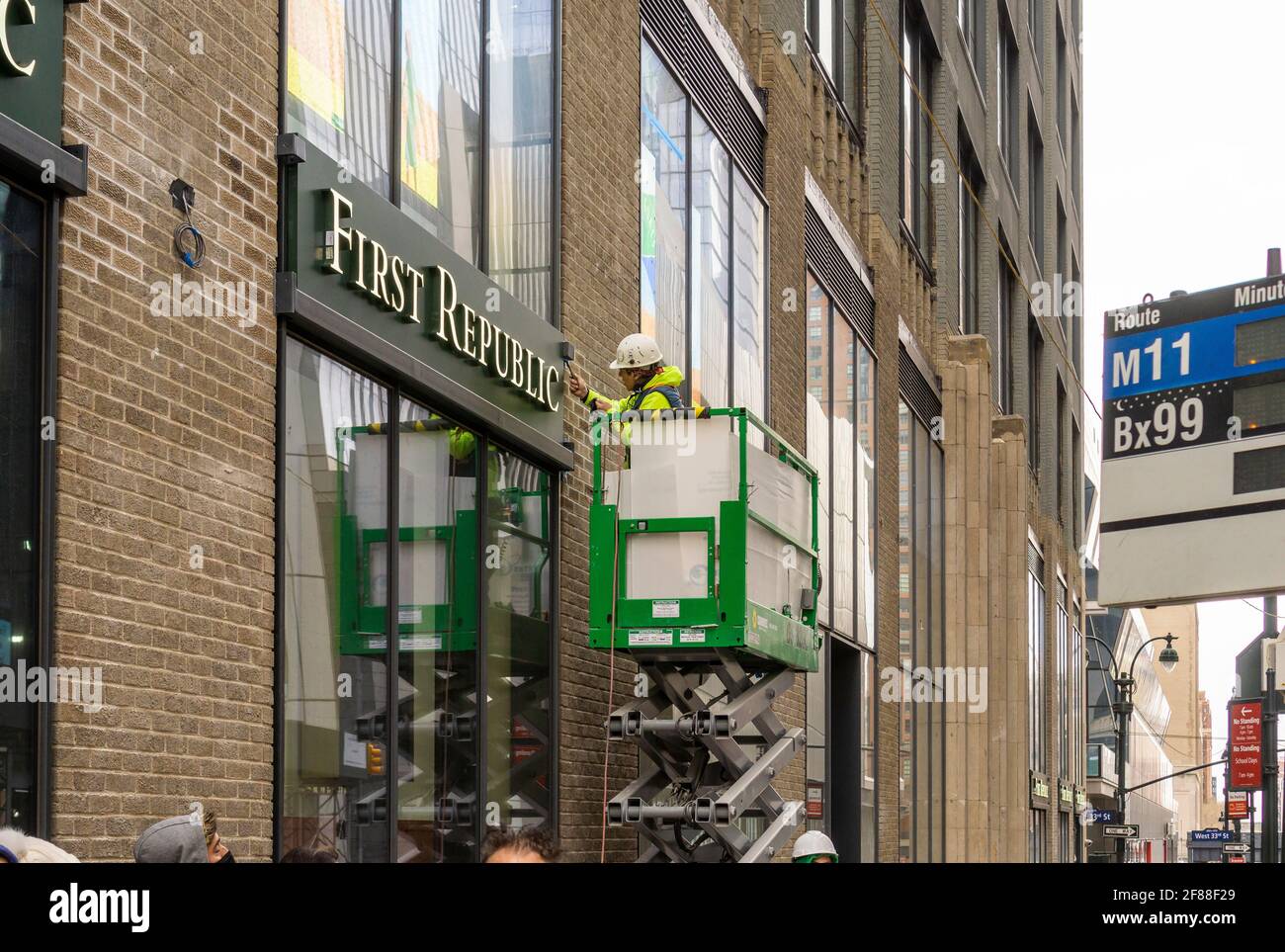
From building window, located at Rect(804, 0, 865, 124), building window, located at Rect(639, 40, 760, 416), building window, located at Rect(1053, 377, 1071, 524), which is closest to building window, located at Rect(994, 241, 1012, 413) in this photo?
building window, located at Rect(1053, 377, 1071, 524)

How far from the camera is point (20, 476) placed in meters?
6.65

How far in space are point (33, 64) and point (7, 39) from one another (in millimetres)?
161

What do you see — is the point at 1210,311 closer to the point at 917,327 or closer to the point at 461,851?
the point at 461,851

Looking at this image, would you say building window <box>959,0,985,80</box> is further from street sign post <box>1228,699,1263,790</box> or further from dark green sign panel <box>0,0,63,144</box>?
dark green sign panel <box>0,0,63,144</box>

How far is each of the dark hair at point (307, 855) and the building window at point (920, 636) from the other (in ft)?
64.5

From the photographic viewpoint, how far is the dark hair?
8492 millimetres

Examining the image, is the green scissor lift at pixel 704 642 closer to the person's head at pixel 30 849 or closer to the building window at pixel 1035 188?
the person's head at pixel 30 849

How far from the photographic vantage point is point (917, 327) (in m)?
29.9

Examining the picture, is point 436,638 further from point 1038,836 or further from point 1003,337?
point 1038,836

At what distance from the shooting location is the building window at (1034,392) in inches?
1762

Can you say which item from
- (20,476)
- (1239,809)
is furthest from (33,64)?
(1239,809)

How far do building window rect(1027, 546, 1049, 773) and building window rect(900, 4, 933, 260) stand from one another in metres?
12.1

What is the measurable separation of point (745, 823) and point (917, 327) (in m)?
14.3
